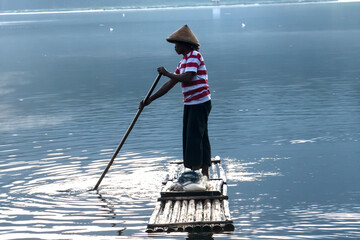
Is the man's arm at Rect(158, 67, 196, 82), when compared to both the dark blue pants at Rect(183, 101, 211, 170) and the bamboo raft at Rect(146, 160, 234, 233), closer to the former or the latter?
the dark blue pants at Rect(183, 101, 211, 170)

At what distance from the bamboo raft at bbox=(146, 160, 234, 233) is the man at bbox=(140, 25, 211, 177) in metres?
0.45

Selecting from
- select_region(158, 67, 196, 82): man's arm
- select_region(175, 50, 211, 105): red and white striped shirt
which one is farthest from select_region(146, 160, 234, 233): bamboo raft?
select_region(158, 67, 196, 82): man's arm

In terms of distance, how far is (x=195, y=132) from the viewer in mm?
10117

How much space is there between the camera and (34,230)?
9750 millimetres

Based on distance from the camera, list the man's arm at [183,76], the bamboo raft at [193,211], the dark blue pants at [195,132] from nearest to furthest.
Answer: the bamboo raft at [193,211] < the man's arm at [183,76] < the dark blue pants at [195,132]

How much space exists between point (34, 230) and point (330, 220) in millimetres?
3354

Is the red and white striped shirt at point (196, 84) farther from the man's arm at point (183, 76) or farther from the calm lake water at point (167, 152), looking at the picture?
the calm lake water at point (167, 152)

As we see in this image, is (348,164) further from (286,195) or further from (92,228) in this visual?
(92,228)

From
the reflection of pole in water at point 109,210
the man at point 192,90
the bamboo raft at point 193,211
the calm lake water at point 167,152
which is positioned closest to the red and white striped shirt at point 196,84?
the man at point 192,90

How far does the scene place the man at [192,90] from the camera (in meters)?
9.92

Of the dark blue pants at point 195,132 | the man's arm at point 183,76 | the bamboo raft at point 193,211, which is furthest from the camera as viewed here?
the dark blue pants at point 195,132

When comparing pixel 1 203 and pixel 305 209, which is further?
pixel 1 203

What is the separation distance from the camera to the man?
32.6 ft

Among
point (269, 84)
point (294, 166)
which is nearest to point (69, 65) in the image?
point (269, 84)
